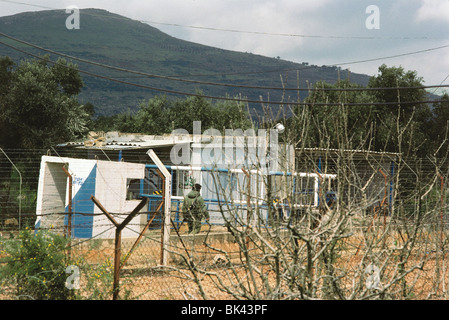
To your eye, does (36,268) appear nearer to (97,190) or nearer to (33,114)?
(97,190)

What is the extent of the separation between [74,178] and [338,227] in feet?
29.0

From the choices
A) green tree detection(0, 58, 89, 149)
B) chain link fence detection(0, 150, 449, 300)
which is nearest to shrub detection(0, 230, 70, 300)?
chain link fence detection(0, 150, 449, 300)

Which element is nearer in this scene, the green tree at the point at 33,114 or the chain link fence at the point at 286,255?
the chain link fence at the point at 286,255

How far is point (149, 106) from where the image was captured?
151 ft

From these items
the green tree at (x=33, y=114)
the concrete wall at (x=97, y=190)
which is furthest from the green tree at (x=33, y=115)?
the concrete wall at (x=97, y=190)

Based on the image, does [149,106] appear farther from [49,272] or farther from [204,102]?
[49,272]

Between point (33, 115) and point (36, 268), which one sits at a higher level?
point (33, 115)
